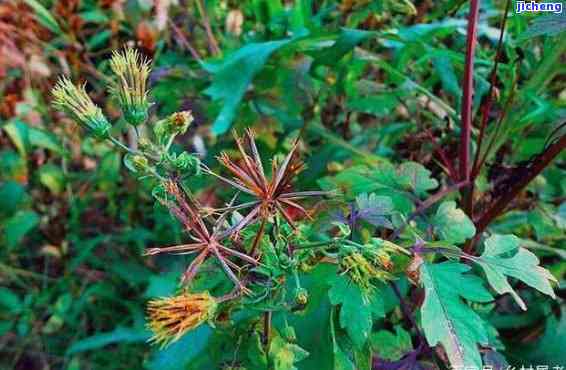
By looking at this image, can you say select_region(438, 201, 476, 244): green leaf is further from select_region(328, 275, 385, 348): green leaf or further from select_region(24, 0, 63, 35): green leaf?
select_region(24, 0, 63, 35): green leaf

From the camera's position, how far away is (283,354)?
0.59 m

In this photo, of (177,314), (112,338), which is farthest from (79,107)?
(112,338)

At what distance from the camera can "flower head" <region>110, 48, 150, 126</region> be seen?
0.53 metres

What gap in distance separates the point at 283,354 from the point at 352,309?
0.08 m

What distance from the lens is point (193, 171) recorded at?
0.54 meters

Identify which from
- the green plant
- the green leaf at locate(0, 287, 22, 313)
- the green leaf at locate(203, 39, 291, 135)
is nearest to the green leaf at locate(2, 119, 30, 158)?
the green leaf at locate(0, 287, 22, 313)

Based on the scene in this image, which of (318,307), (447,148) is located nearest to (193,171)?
(318,307)

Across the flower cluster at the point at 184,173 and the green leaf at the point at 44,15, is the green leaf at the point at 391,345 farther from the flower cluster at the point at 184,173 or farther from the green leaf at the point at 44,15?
the green leaf at the point at 44,15

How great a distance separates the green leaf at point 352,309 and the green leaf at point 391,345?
16 centimetres

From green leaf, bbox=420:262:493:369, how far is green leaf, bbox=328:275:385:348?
0.05 meters

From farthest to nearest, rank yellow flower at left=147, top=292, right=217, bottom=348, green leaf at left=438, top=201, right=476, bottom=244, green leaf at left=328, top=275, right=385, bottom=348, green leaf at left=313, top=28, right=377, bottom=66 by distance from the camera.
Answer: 1. green leaf at left=313, top=28, right=377, bottom=66
2. green leaf at left=438, top=201, right=476, bottom=244
3. green leaf at left=328, top=275, right=385, bottom=348
4. yellow flower at left=147, top=292, right=217, bottom=348

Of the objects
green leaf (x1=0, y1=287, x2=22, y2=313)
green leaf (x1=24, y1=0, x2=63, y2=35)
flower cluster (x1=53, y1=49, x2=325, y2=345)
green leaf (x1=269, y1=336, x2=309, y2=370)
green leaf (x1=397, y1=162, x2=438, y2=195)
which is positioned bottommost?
green leaf (x1=0, y1=287, x2=22, y2=313)

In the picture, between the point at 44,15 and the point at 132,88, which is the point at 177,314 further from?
the point at 44,15

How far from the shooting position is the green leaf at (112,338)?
1.26m
